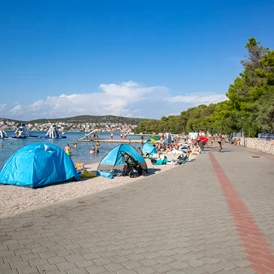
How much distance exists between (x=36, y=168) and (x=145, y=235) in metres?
6.97

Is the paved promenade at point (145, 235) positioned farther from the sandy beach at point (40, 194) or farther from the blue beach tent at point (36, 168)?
the blue beach tent at point (36, 168)

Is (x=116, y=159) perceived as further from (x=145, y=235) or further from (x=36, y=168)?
(x=145, y=235)

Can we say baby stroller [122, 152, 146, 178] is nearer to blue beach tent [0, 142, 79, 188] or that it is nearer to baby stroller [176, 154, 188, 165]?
blue beach tent [0, 142, 79, 188]

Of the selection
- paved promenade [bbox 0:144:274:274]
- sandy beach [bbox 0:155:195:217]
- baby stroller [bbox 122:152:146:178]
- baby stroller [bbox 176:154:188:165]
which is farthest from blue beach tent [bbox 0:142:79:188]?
baby stroller [bbox 176:154:188:165]

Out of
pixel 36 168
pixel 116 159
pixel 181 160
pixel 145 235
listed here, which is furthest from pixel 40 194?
pixel 181 160

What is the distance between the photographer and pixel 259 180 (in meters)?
10.7

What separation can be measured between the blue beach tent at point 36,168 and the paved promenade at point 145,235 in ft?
11.1

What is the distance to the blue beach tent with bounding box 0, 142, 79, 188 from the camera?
33.9 feet

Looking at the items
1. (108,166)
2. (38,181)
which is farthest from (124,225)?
(108,166)

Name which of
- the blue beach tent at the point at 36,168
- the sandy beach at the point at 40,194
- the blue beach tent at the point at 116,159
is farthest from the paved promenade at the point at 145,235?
the blue beach tent at the point at 116,159

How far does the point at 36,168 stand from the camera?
34.1ft

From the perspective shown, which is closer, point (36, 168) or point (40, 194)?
point (40, 194)

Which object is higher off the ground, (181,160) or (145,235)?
(145,235)

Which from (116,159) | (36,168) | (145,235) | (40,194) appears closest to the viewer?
(145,235)
